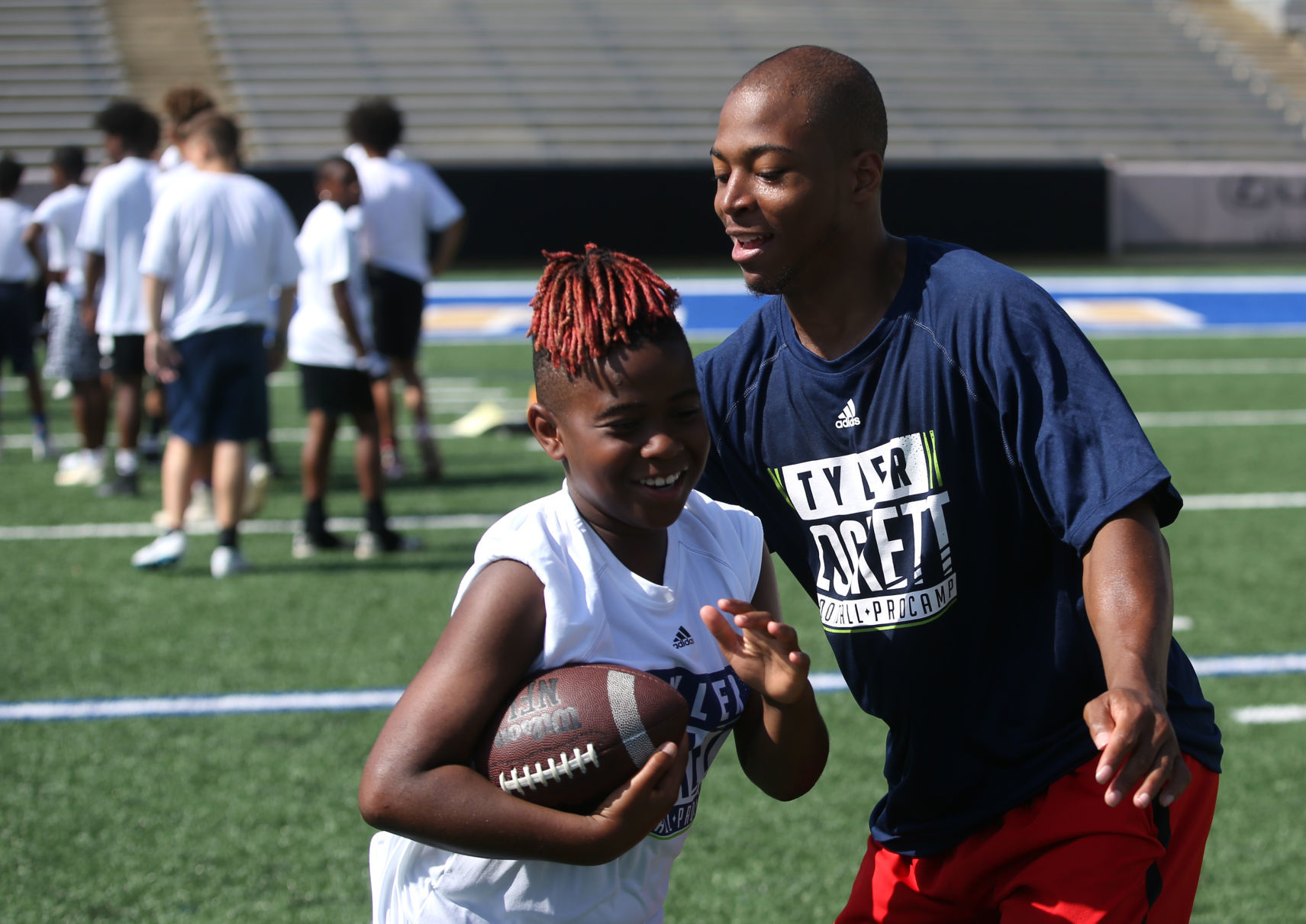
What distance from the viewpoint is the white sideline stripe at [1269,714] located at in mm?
4566

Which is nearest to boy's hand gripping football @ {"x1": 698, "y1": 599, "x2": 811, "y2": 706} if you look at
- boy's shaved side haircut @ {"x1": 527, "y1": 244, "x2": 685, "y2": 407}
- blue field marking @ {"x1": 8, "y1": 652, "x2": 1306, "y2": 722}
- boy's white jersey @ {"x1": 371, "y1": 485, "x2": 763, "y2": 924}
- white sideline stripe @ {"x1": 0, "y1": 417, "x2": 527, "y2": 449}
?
boy's white jersey @ {"x1": 371, "y1": 485, "x2": 763, "y2": 924}

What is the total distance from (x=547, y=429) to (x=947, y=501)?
65cm

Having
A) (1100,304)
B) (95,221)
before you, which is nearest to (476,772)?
(95,221)

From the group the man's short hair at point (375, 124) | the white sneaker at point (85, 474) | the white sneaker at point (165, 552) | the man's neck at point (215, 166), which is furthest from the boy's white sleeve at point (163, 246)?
the white sneaker at point (85, 474)

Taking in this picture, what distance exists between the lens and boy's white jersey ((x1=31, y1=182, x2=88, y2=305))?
920cm

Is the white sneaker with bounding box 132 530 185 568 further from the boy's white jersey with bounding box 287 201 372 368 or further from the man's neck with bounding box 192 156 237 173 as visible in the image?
the man's neck with bounding box 192 156 237 173

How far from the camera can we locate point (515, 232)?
67.7 ft

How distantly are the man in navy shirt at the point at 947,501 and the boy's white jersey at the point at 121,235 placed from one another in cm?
626

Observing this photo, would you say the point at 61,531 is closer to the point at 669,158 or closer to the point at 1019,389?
the point at 1019,389

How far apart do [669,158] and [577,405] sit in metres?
22.1

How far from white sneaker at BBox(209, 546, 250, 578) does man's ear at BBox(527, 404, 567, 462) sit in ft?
15.6

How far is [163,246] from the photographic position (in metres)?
6.35

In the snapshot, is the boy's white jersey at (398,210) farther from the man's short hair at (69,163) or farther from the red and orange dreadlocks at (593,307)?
the red and orange dreadlocks at (593,307)

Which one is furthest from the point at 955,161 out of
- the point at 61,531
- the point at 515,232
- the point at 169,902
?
the point at 169,902
